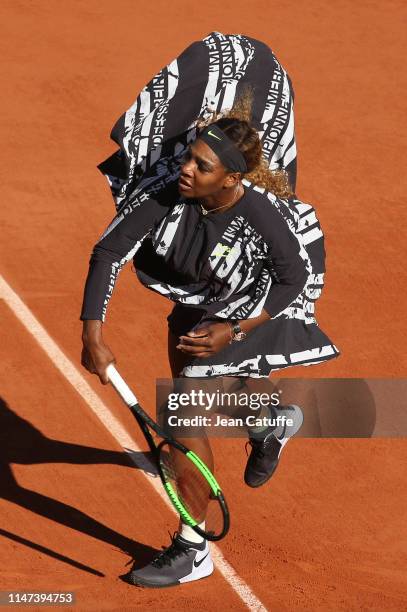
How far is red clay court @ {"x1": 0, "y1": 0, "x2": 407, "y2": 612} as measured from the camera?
7.28m

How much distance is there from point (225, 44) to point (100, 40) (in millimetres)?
7415

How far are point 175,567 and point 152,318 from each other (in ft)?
9.54

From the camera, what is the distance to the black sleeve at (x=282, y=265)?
6.55 metres

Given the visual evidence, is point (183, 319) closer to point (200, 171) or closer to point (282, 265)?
point (282, 265)

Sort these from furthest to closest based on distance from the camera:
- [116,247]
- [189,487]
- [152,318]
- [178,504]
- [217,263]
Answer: [152,318]
[189,487]
[178,504]
[217,263]
[116,247]

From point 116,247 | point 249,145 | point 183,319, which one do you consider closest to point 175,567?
point 183,319

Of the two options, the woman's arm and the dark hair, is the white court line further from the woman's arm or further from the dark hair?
the dark hair

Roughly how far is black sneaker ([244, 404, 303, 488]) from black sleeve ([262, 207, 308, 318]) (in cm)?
105

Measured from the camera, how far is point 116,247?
21.4 feet

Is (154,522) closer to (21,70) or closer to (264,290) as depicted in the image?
(264,290)

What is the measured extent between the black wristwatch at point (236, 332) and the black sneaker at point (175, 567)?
4.11ft

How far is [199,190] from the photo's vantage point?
6406 mm

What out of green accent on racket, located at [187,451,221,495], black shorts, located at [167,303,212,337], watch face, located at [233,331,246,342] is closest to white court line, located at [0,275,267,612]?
green accent on racket, located at [187,451,221,495]

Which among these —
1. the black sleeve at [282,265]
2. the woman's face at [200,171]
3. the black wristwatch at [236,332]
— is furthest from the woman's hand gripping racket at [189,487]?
the woman's face at [200,171]
